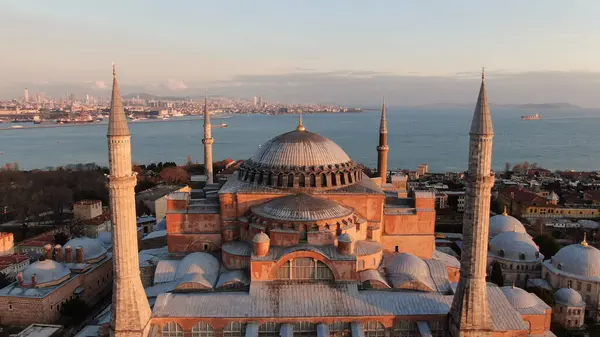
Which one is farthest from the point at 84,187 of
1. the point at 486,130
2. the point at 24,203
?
the point at 486,130

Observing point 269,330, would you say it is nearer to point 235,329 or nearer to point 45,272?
point 235,329

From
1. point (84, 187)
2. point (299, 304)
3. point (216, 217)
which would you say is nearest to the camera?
point (299, 304)

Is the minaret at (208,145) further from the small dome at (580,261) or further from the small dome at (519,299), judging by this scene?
the small dome at (580,261)

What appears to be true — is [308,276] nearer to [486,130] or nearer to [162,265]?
[162,265]

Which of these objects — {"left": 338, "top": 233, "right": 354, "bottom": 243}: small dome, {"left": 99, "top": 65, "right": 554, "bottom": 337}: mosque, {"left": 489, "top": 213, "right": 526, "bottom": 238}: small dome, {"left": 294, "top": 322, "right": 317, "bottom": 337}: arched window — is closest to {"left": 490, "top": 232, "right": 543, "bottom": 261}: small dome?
{"left": 489, "top": 213, "right": 526, "bottom": 238}: small dome

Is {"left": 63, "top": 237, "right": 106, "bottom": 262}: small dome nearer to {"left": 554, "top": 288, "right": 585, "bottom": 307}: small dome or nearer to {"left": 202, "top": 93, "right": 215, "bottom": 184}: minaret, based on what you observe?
{"left": 202, "top": 93, "right": 215, "bottom": 184}: minaret

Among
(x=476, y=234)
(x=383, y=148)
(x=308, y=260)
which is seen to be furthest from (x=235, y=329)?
(x=383, y=148)

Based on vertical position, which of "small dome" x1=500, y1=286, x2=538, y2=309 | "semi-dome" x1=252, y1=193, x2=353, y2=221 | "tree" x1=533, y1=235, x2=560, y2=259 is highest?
"semi-dome" x1=252, y1=193, x2=353, y2=221
